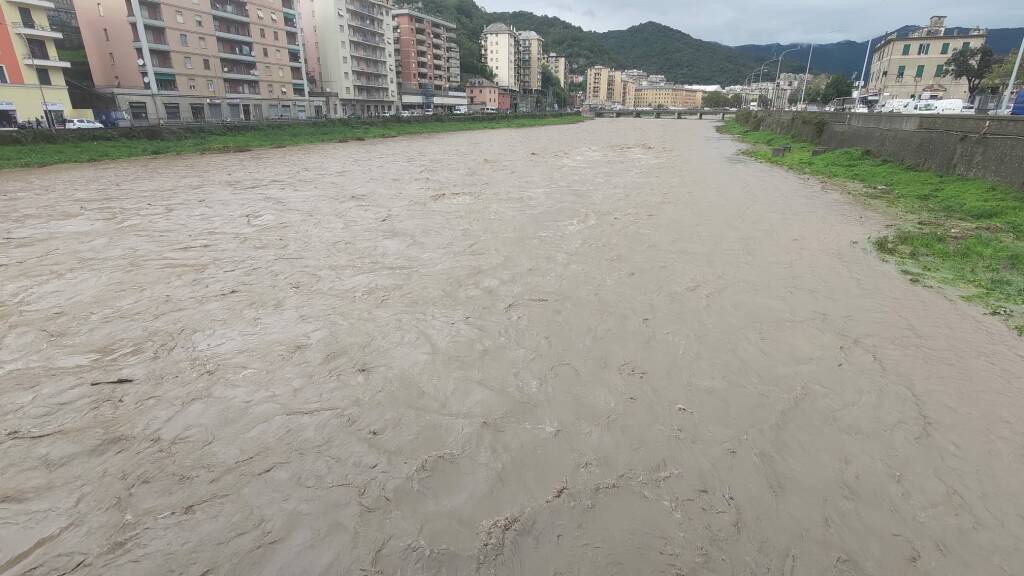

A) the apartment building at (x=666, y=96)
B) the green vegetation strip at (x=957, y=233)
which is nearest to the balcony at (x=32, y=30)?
the green vegetation strip at (x=957, y=233)

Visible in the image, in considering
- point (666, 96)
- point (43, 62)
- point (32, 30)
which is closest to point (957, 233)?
point (43, 62)

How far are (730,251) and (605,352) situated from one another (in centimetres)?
506

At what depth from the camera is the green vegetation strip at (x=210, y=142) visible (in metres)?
23.5

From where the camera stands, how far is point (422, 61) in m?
82.2

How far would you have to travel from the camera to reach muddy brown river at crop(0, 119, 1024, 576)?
310 centimetres

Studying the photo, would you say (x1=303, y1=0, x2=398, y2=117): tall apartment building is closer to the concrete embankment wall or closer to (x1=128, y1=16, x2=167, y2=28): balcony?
(x1=128, y1=16, x2=167, y2=28): balcony

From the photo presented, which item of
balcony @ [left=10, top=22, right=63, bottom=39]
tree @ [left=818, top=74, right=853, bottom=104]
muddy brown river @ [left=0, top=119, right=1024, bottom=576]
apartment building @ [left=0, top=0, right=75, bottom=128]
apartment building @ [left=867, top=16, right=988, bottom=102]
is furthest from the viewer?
tree @ [left=818, top=74, right=853, bottom=104]

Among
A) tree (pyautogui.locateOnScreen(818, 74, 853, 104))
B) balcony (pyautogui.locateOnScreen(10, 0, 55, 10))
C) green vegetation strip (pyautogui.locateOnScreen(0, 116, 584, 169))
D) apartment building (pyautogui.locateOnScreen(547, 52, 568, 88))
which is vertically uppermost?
apartment building (pyautogui.locateOnScreen(547, 52, 568, 88))

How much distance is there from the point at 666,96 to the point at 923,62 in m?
135

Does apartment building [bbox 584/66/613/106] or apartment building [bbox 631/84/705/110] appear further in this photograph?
apartment building [bbox 631/84/705/110]

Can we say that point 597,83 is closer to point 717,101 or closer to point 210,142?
point 717,101

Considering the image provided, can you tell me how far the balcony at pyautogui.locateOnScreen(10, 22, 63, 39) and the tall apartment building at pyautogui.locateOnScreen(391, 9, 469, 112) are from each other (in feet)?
149

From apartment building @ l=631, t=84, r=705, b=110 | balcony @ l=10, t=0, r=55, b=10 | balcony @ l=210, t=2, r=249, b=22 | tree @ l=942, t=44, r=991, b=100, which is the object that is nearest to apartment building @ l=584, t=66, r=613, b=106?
apartment building @ l=631, t=84, r=705, b=110

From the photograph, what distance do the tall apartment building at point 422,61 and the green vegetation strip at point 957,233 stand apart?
7216 cm
